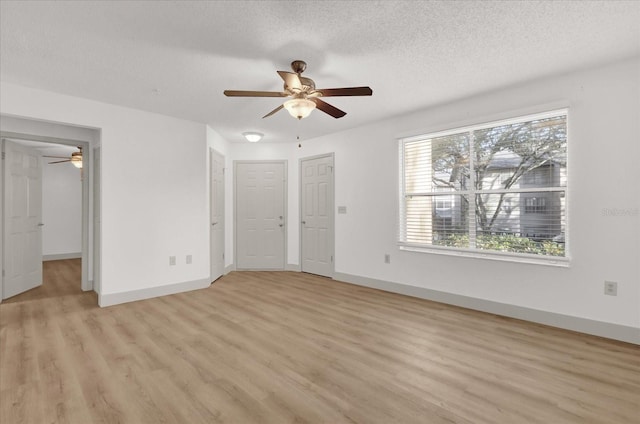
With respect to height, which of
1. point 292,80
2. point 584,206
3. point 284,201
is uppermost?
point 292,80

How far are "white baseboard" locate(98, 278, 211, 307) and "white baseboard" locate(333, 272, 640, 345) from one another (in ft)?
9.26

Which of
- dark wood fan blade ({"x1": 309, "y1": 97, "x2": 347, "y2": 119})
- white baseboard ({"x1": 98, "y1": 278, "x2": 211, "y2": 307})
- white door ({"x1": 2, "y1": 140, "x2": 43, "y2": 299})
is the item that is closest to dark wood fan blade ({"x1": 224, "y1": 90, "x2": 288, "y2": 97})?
dark wood fan blade ({"x1": 309, "y1": 97, "x2": 347, "y2": 119})

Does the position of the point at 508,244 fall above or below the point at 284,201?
below

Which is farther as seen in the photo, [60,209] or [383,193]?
[60,209]

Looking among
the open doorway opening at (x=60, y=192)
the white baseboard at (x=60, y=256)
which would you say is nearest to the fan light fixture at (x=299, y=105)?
the open doorway opening at (x=60, y=192)

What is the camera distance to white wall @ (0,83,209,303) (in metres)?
3.91

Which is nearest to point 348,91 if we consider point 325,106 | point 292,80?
point 325,106

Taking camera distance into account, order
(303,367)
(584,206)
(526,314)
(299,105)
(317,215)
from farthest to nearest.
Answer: (317,215)
(526,314)
(584,206)
(299,105)
(303,367)

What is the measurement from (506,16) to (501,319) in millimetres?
3003

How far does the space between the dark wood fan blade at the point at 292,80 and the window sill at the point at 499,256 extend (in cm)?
284

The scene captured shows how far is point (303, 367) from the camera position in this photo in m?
2.41

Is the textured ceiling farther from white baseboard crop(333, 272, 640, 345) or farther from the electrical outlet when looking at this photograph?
white baseboard crop(333, 272, 640, 345)

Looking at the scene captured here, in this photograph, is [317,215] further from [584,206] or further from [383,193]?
[584,206]

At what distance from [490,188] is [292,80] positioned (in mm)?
2746
